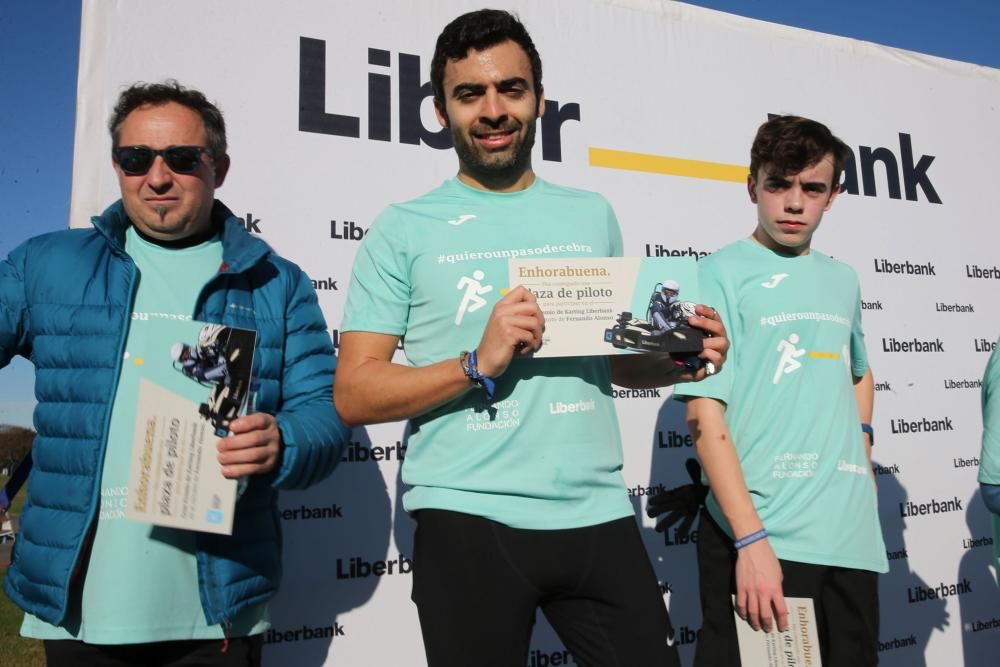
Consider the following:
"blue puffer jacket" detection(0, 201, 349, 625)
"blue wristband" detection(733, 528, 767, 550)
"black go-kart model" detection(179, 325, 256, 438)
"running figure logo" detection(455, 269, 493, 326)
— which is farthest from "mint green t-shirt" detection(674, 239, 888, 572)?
"black go-kart model" detection(179, 325, 256, 438)

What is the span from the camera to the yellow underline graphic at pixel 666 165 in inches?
123

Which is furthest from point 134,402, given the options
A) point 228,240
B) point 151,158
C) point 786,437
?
point 786,437

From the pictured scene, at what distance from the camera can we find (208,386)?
1.29 m

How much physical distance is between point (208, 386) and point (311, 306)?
426mm

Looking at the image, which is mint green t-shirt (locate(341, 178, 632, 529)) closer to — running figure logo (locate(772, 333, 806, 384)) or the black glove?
running figure logo (locate(772, 333, 806, 384))

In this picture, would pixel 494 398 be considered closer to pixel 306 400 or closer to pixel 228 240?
pixel 306 400

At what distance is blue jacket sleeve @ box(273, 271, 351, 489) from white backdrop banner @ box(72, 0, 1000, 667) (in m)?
0.92

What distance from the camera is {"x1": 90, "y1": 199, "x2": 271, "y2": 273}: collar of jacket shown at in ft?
4.87

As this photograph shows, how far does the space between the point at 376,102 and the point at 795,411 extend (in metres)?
1.90

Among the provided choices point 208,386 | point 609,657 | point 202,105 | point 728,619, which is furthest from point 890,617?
point 202,105

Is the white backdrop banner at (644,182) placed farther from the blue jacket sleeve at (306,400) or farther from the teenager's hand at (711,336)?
the teenager's hand at (711,336)

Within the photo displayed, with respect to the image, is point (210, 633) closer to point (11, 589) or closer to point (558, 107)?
point (11, 589)

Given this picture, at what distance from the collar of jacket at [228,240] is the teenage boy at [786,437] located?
1.09 metres

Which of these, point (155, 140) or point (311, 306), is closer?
point (155, 140)
